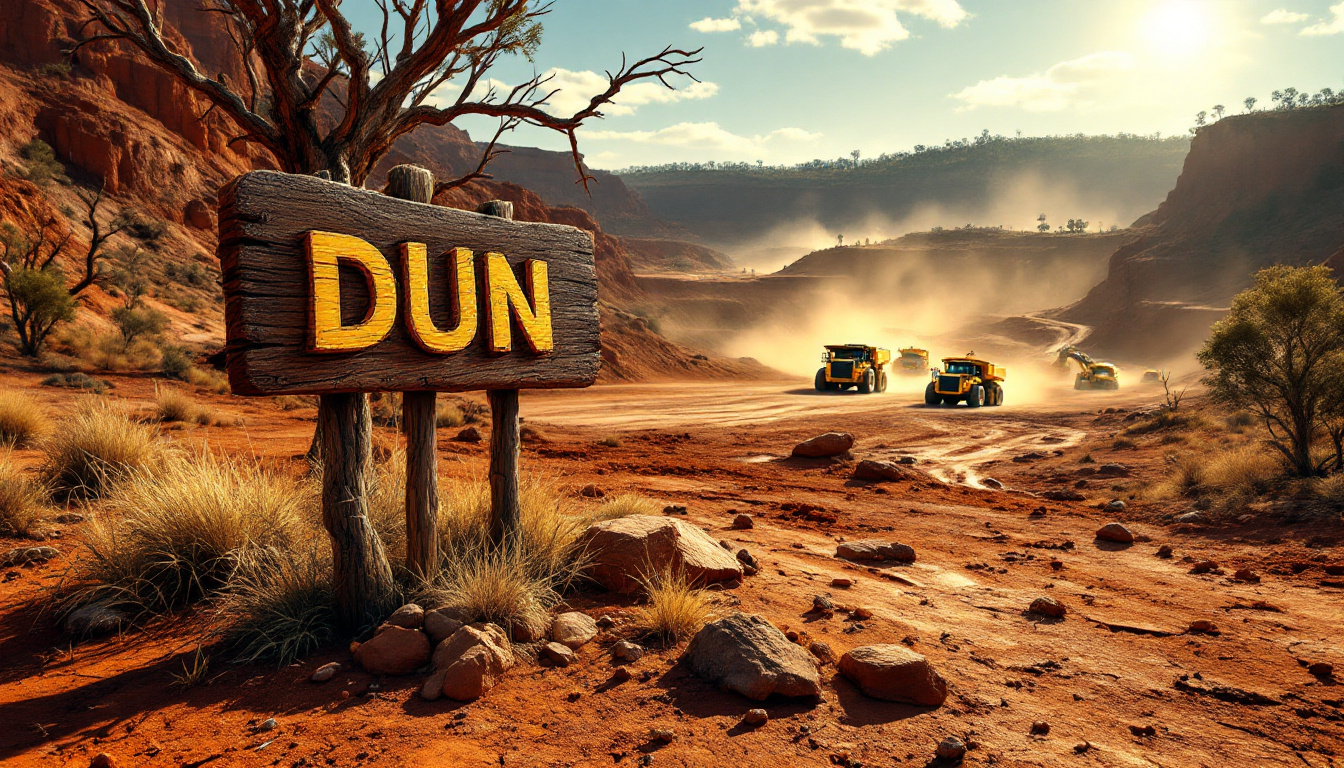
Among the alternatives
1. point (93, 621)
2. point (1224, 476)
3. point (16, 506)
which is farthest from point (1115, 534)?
point (16, 506)

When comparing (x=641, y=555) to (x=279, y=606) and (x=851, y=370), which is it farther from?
(x=851, y=370)

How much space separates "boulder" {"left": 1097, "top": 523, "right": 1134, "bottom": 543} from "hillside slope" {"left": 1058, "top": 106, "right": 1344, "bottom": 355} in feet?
173

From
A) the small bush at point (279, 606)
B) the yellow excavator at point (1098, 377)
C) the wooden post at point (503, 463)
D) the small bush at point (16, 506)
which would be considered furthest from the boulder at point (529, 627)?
the yellow excavator at point (1098, 377)

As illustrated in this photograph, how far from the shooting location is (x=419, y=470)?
4703mm

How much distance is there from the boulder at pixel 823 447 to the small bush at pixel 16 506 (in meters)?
12.2

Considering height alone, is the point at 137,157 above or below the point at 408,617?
above

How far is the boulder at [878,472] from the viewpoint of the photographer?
12.8m

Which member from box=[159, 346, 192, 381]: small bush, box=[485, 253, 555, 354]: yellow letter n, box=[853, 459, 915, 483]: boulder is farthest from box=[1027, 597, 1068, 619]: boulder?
box=[159, 346, 192, 381]: small bush

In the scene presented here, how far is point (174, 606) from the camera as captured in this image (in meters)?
4.77

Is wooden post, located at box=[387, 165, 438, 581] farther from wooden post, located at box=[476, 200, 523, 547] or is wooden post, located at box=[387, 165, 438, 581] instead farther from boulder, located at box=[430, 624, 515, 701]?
boulder, located at box=[430, 624, 515, 701]

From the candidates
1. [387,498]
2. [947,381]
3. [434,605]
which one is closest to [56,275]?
[387,498]

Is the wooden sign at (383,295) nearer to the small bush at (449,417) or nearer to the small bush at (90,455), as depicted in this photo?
the small bush at (90,455)

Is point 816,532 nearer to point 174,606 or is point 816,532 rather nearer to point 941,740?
point 941,740

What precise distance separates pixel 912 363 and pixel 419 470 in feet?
124
